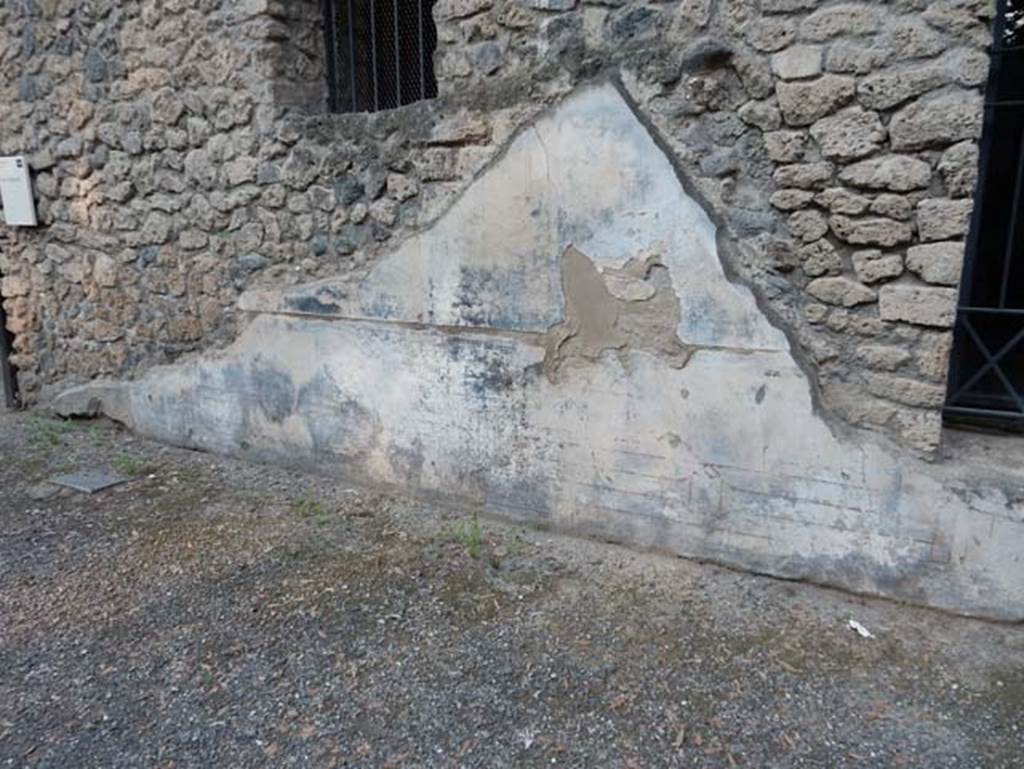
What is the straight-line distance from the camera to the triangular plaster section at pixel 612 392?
2363 mm

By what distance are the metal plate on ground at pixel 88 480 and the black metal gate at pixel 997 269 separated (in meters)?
3.69

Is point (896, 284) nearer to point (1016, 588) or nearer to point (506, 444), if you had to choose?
point (1016, 588)

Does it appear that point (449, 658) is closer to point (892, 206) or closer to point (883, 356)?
point (883, 356)

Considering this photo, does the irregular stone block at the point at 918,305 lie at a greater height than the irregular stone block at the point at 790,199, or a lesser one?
lesser

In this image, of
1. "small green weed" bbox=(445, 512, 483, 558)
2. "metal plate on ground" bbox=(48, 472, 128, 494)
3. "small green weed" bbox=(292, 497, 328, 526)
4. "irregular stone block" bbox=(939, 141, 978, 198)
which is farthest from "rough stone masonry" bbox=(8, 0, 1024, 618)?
"metal plate on ground" bbox=(48, 472, 128, 494)

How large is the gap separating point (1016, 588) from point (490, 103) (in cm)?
Answer: 245

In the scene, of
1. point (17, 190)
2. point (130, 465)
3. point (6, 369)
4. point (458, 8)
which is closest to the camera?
point (458, 8)

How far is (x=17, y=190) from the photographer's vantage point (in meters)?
4.25

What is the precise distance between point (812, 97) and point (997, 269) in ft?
2.92

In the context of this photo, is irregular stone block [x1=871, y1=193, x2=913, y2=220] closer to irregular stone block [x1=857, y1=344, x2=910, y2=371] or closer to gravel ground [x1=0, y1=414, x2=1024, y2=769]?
irregular stone block [x1=857, y1=344, x2=910, y2=371]

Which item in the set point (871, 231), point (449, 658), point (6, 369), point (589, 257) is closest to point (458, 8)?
point (589, 257)

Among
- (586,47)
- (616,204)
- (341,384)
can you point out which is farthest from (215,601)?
(586,47)

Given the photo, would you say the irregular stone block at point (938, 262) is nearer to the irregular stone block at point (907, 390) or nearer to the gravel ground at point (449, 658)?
the irregular stone block at point (907, 390)

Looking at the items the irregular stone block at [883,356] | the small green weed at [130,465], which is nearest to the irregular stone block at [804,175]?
the irregular stone block at [883,356]
